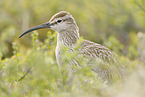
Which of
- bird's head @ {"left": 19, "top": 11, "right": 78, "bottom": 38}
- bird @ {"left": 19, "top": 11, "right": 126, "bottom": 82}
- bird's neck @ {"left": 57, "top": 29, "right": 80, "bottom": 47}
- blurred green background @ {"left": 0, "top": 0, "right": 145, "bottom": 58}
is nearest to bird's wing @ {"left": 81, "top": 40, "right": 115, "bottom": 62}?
bird @ {"left": 19, "top": 11, "right": 126, "bottom": 82}

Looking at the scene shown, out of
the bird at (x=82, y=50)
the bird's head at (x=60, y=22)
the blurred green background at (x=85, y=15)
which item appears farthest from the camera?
the blurred green background at (x=85, y=15)

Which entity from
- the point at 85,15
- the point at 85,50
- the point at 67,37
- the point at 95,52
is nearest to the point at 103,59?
the point at 95,52

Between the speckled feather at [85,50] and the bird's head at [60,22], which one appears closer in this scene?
the speckled feather at [85,50]

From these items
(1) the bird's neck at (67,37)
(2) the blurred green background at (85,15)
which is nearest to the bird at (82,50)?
(1) the bird's neck at (67,37)

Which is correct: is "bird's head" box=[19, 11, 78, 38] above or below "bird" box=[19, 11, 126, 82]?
above

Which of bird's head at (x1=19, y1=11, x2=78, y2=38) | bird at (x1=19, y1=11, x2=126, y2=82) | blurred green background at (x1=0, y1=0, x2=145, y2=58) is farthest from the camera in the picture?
blurred green background at (x1=0, y1=0, x2=145, y2=58)

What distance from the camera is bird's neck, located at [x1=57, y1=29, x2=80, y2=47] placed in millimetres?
6059

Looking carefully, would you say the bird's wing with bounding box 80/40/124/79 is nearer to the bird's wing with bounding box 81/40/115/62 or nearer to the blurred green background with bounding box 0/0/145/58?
the bird's wing with bounding box 81/40/115/62

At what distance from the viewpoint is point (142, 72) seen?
3941 mm

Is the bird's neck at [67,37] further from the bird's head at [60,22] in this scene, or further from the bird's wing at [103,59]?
the bird's wing at [103,59]

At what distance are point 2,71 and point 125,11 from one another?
8.02 metres

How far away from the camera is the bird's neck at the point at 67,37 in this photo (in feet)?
19.9

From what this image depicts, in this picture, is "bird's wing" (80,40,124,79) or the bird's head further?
the bird's head

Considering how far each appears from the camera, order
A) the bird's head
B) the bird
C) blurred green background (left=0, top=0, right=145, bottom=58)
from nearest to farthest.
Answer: the bird, the bird's head, blurred green background (left=0, top=0, right=145, bottom=58)
